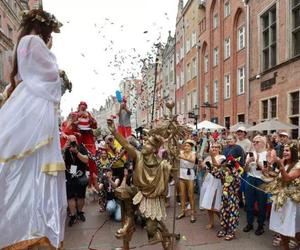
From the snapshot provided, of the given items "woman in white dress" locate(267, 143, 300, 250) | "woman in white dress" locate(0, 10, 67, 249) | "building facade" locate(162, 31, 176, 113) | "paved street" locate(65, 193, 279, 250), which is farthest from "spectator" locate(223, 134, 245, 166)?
"building facade" locate(162, 31, 176, 113)

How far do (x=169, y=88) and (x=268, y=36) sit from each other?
2582 centimetres

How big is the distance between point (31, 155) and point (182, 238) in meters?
3.34

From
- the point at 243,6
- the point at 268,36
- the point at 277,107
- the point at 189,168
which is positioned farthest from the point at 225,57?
the point at 189,168

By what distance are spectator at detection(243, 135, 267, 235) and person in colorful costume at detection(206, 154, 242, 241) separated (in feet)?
0.85

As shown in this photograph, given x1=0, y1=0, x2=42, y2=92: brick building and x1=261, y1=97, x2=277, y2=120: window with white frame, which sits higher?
x1=0, y1=0, x2=42, y2=92: brick building

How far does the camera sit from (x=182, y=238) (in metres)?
5.49

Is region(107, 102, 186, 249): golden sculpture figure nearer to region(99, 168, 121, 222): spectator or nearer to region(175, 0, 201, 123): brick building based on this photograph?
region(99, 168, 121, 222): spectator

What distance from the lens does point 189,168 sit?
7.34 meters

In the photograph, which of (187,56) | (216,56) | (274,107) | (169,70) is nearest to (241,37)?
(216,56)

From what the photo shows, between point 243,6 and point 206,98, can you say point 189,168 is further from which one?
point 206,98

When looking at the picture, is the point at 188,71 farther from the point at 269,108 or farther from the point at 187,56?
the point at 269,108

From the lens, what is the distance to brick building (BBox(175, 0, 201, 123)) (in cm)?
3569

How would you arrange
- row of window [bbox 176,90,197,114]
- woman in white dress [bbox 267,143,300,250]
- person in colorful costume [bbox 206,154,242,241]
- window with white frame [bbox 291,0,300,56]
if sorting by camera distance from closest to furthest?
woman in white dress [bbox 267,143,300,250] → person in colorful costume [bbox 206,154,242,241] → window with white frame [bbox 291,0,300,56] → row of window [bbox 176,90,197,114]

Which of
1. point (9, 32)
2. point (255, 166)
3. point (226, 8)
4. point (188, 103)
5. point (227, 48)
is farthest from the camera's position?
point (188, 103)
